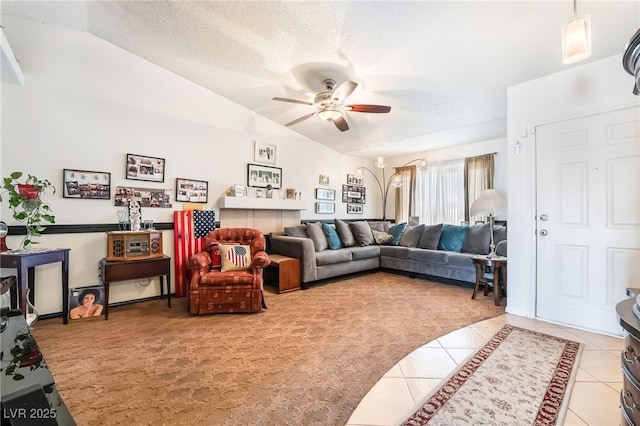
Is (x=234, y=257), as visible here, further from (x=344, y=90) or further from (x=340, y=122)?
(x=344, y=90)

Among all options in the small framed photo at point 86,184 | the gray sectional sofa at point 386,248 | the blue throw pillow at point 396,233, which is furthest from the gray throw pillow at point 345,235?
the small framed photo at point 86,184

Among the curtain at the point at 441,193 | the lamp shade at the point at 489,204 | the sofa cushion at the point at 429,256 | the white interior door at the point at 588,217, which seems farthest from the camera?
the curtain at the point at 441,193

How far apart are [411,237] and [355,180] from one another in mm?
1911

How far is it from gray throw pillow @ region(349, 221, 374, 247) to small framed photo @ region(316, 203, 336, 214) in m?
0.64

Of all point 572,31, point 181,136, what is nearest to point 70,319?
point 181,136

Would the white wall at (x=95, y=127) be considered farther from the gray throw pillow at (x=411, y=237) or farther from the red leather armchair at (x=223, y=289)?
the gray throw pillow at (x=411, y=237)

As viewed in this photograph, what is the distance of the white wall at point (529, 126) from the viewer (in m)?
2.46

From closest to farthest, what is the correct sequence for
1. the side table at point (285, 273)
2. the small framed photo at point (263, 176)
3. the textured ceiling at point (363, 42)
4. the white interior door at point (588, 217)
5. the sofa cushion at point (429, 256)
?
the textured ceiling at point (363, 42) → the white interior door at point (588, 217) → the side table at point (285, 273) → the sofa cushion at point (429, 256) → the small framed photo at point (263, 176)

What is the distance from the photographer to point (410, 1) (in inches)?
79.4

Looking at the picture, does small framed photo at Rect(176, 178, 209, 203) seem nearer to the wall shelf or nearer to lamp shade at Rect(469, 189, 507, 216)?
the wall shelf

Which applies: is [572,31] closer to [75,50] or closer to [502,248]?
[502,248]

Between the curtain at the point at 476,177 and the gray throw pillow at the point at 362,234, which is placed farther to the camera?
the gray throw pillow at the point at 362,234

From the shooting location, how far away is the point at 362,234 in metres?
5.07

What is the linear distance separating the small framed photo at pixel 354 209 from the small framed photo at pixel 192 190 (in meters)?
3.18
